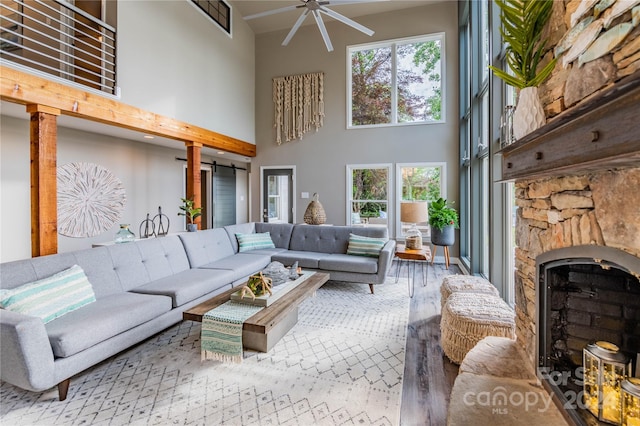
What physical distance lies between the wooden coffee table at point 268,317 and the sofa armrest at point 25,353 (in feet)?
2.56

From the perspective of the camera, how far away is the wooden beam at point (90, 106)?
2.94 metres

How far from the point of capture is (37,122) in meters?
3.20

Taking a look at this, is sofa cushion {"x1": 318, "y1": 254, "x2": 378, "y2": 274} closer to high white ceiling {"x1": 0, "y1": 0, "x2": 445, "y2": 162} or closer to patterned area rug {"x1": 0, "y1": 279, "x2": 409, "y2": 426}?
patterned area rug {"x1": 0, "y1": 279, "x2": 409, "y2": 426}

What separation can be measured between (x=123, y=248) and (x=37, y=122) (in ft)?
5.49

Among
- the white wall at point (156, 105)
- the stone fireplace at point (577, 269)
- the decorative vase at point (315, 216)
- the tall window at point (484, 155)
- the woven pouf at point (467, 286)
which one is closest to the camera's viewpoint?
the stone fireplace at point (577, 269)

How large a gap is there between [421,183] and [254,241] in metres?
3.63

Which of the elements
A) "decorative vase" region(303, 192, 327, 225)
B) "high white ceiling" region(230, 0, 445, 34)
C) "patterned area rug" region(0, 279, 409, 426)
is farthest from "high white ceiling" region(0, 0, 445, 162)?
"patterned area rug" region(0, 279, 409, 426)

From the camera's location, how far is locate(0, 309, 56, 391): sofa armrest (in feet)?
5.52

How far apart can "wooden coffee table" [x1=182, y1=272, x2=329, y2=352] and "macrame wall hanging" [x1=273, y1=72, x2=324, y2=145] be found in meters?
4.74

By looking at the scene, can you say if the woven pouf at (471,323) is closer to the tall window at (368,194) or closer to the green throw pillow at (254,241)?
the green throw pillow at (254,241)

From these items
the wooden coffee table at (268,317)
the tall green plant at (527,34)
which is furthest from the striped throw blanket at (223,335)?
the tall green plant at (527,34)

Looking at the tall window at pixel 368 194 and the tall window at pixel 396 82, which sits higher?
the tall window at pixel 396 82

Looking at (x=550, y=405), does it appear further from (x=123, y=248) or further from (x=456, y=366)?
(x=123, y=248)

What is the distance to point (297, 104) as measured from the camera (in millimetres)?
6980
